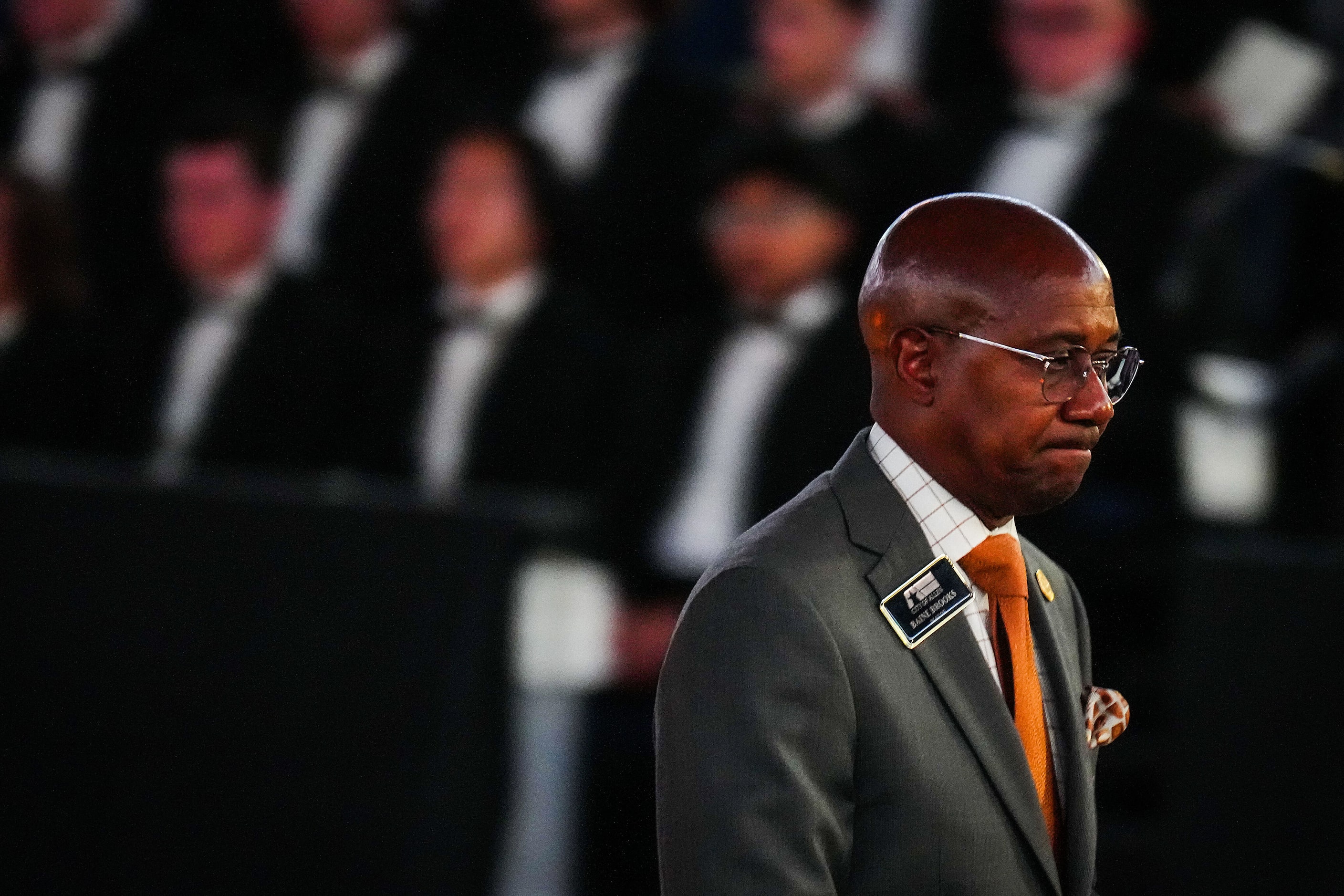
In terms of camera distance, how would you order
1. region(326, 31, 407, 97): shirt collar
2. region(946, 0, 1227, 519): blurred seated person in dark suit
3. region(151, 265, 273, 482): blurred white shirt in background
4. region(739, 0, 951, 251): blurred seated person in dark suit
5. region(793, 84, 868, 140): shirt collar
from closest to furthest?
1. region(946, 0, 1227, 519): blurred seated person in dark suit
2. region(739, 0, 951, 251): blurred seated person in dark suit
3. region(793, 84, 868, 140): shirt collar
4. region(151, 265, 273, 482): blurred white shirt in background
5. region(326, 31, 407, 97): shirt collar

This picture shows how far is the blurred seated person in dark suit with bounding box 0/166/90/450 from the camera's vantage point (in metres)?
5.49

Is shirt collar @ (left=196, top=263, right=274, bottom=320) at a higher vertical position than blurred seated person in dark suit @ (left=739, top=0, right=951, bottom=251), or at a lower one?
lower

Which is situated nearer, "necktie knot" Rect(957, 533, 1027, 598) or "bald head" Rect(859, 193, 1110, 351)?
"bald head" Rect(859, 193, 1110, 351)

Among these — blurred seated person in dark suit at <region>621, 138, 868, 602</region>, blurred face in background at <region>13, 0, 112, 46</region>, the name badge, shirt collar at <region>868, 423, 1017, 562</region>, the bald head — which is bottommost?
the name badge

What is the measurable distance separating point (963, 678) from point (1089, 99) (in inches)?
110

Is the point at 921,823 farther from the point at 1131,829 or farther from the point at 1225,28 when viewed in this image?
the point at 1225,28

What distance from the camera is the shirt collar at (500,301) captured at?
16.0 feet

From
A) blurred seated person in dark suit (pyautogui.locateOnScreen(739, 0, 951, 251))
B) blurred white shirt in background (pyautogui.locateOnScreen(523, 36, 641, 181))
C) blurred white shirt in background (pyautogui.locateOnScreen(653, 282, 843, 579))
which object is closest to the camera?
blurred white shirt in background (pyautogui.locateOnScreen(653, 282, 843, 579))

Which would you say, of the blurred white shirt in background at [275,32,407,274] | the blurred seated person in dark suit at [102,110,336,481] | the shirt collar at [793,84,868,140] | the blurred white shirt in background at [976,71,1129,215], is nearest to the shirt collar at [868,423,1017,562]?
the blurred white shirt in background at [976,71,1129,215]

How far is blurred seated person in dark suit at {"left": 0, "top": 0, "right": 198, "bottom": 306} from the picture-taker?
6008mm

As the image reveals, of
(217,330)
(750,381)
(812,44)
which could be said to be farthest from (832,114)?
(217,330)

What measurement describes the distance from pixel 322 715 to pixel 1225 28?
2546mm

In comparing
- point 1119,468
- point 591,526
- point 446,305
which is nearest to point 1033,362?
point 1119,468

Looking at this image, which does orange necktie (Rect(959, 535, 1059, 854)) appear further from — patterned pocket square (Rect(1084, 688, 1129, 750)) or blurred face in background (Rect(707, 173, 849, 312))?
blurred face in background (Rect(707, 173, 849, 312))
